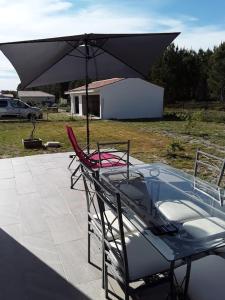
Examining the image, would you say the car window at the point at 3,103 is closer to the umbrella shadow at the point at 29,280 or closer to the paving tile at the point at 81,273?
the umbrella shadow at the point at 29,280

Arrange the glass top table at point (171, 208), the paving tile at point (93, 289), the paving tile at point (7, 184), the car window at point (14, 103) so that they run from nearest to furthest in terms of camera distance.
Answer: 1. the glass top table at point (171, 208)
2. the paving tile at point (93, 289)
3. the paving tile at point (7, 184)
4. the car window at point (14, 103)

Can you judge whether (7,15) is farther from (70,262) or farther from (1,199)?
(70,262)

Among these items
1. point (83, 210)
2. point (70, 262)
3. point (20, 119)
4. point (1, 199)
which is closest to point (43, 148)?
point (1, 199)

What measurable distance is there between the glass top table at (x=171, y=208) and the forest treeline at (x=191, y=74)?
1185 inches

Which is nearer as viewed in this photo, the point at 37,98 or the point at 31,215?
the point at 31,215

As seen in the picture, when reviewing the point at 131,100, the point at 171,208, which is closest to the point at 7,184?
the point at 171,208

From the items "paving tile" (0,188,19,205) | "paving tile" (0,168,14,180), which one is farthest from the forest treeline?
"paving tile" (0,188,19,205)

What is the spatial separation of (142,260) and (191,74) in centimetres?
3657

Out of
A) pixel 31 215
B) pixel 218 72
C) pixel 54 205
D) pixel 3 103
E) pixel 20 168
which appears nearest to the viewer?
pixel 31 215

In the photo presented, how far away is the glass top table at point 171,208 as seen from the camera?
2078 millimetres

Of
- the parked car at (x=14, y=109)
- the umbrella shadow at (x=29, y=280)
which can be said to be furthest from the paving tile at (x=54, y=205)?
the parked car at (x=14, y=109)

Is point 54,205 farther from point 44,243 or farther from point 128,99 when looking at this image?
point 128,99

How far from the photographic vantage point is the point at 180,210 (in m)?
2.84

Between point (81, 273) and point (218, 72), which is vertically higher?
point (218, 72)
